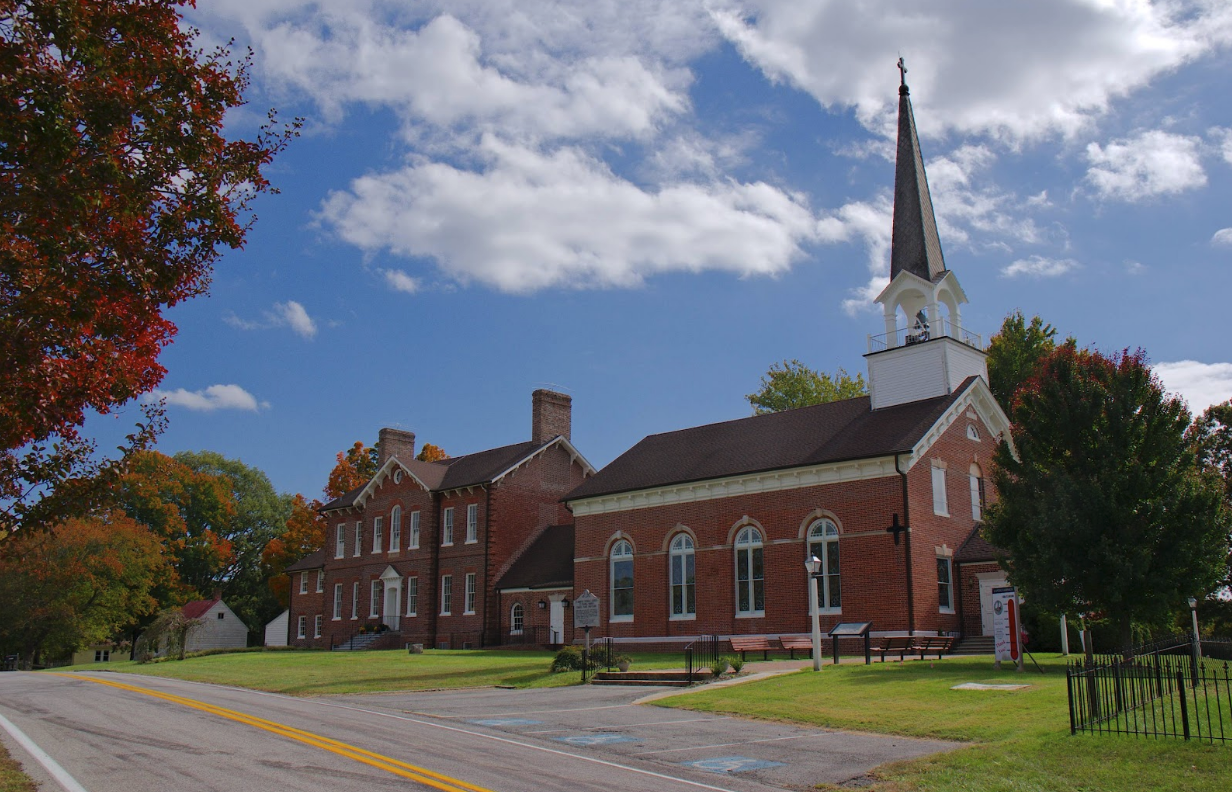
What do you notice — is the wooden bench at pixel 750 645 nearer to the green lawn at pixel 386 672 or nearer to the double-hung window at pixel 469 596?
the green lawn at pixel 386 672

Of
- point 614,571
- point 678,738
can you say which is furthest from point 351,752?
point 614,571

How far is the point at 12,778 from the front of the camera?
10.5m

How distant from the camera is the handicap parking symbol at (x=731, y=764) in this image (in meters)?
11.6

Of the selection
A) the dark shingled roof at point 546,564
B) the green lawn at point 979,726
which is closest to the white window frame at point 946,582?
the green lawn at point 979,726

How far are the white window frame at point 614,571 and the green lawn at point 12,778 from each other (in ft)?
87.1

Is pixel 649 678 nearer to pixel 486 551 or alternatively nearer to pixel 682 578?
pixel 682 578

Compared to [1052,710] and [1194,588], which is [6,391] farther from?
[1194,588]

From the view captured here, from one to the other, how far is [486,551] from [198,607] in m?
39.7

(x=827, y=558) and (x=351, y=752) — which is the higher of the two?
(x=827, y=558)

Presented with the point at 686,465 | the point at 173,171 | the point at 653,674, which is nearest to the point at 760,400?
the point at 686,465

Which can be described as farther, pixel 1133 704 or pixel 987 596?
pixel 987 596

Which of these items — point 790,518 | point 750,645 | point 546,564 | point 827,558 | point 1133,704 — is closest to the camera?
point 1133,704

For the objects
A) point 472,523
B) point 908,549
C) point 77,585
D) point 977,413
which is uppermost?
point 977,413

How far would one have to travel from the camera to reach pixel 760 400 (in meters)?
58.8
